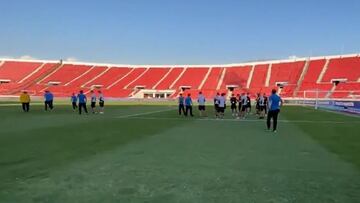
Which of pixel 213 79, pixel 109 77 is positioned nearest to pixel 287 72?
pixel 213 79

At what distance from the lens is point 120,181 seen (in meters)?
6.69

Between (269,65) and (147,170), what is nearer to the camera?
(147,170)

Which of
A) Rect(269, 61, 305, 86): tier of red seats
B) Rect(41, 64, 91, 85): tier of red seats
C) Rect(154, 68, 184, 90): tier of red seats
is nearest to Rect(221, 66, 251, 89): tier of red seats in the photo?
Rect(269, 61, 305, 86): tier of red seats

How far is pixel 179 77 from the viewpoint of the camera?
315 feet

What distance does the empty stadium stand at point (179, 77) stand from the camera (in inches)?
3120

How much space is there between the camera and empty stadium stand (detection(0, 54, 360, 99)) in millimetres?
79250

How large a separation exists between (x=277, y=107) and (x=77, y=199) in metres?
12.1

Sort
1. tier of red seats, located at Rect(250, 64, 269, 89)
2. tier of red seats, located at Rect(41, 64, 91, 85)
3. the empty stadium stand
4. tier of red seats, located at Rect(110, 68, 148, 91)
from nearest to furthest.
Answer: the empty stadium stand → tier of red seats, located at Rect(250, 64, 269, 89) → tier of red seats, located at Rect(110, 68, 148, 91) → tier of red seats, located at Rect(41, 64, 91, 85)

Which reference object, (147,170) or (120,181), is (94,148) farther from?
(120,181)

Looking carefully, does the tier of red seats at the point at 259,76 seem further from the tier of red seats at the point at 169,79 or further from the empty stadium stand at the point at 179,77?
the tier of red seats at the point at 169,79

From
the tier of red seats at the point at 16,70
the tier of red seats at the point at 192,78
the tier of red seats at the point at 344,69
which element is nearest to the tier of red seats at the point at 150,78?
the tier of red seats at the point at 192,78

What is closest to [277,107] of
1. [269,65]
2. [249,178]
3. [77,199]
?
[249,178]

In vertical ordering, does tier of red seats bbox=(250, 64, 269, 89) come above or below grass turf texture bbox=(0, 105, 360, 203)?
above

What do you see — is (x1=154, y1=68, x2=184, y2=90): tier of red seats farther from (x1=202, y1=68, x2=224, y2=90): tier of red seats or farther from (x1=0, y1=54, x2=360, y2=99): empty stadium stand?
(x1=202, y1=68, x2=224, y2=90): tier of red seats
